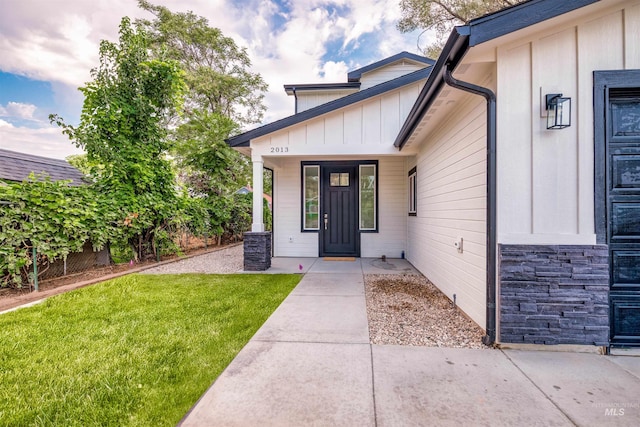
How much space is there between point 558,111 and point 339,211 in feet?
16.7

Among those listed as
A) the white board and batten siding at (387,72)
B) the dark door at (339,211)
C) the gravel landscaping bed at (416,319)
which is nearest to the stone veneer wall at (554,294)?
the gravel landscaping bed at (416,319)

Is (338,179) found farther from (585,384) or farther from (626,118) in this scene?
(585,384)

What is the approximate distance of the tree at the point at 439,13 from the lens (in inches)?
330

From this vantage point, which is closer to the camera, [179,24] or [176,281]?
[176,281]

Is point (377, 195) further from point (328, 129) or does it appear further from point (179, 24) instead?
point (179, 24)

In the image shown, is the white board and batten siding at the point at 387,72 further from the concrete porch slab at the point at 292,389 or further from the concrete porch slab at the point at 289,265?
the concrete porch slab at the point at 292,389

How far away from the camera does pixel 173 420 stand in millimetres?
1525

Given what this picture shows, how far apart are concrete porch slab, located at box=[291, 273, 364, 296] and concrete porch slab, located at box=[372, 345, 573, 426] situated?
5.85 feet

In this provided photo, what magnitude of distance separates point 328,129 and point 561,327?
4.40 m

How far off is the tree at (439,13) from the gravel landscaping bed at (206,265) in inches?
373

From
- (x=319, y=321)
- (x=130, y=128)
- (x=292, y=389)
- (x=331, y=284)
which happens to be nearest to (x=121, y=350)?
(x=292, y=389)

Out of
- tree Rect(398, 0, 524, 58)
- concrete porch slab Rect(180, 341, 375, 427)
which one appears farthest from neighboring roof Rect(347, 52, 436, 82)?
concrete porch slab Rect(180, 341, 375, 427)

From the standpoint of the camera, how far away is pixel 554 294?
7.54ft

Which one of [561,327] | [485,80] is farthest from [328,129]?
[561,327]
